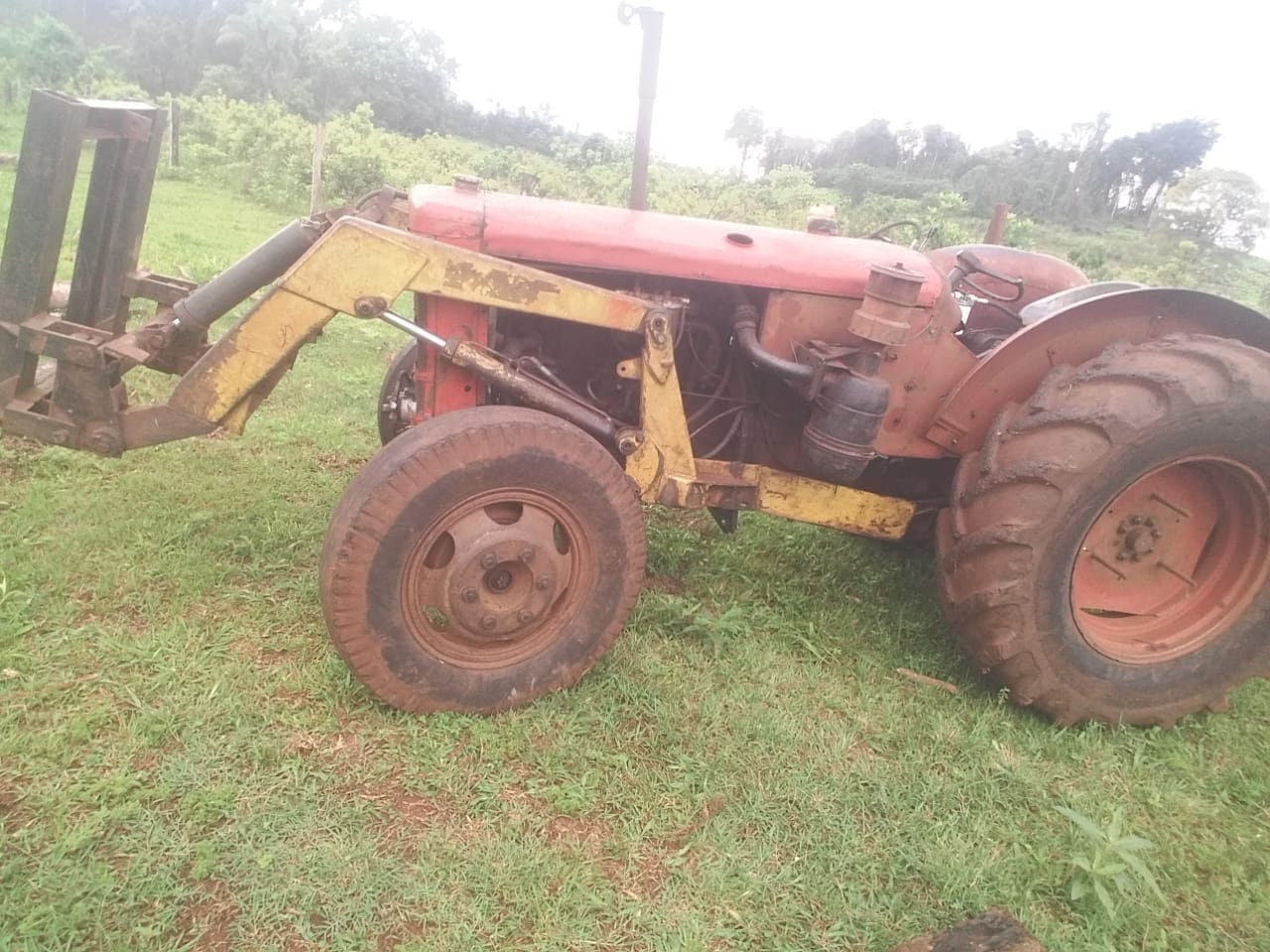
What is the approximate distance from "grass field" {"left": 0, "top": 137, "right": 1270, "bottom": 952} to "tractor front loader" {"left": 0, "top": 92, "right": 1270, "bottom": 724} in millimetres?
248

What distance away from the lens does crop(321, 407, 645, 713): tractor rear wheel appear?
2.50m

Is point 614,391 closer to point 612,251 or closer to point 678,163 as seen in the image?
point 612,251

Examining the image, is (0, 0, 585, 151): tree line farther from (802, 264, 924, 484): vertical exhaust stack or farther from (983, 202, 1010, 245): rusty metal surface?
(802, 264, 924, 484): vertical exhaust stack

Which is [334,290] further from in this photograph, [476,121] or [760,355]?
[476,121]

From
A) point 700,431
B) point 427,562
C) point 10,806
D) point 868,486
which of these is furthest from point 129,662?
point 868,486

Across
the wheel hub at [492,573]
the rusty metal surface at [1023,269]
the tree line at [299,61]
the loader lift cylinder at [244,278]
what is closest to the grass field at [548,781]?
the wheel hub at [492,573]

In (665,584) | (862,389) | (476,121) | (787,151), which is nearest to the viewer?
(862,389)

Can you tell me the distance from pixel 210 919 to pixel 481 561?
111 centimetres

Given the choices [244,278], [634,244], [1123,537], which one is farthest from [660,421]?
[1123,537]

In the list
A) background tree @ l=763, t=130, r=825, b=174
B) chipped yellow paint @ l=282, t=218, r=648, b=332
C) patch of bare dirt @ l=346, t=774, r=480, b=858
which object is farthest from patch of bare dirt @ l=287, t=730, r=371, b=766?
background tree @ l=763, t=130, r=825, b=174

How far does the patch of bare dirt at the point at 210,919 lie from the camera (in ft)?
6.39

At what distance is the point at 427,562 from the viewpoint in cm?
270

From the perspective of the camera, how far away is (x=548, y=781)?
99.5 inches

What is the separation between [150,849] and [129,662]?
2.61 feet
